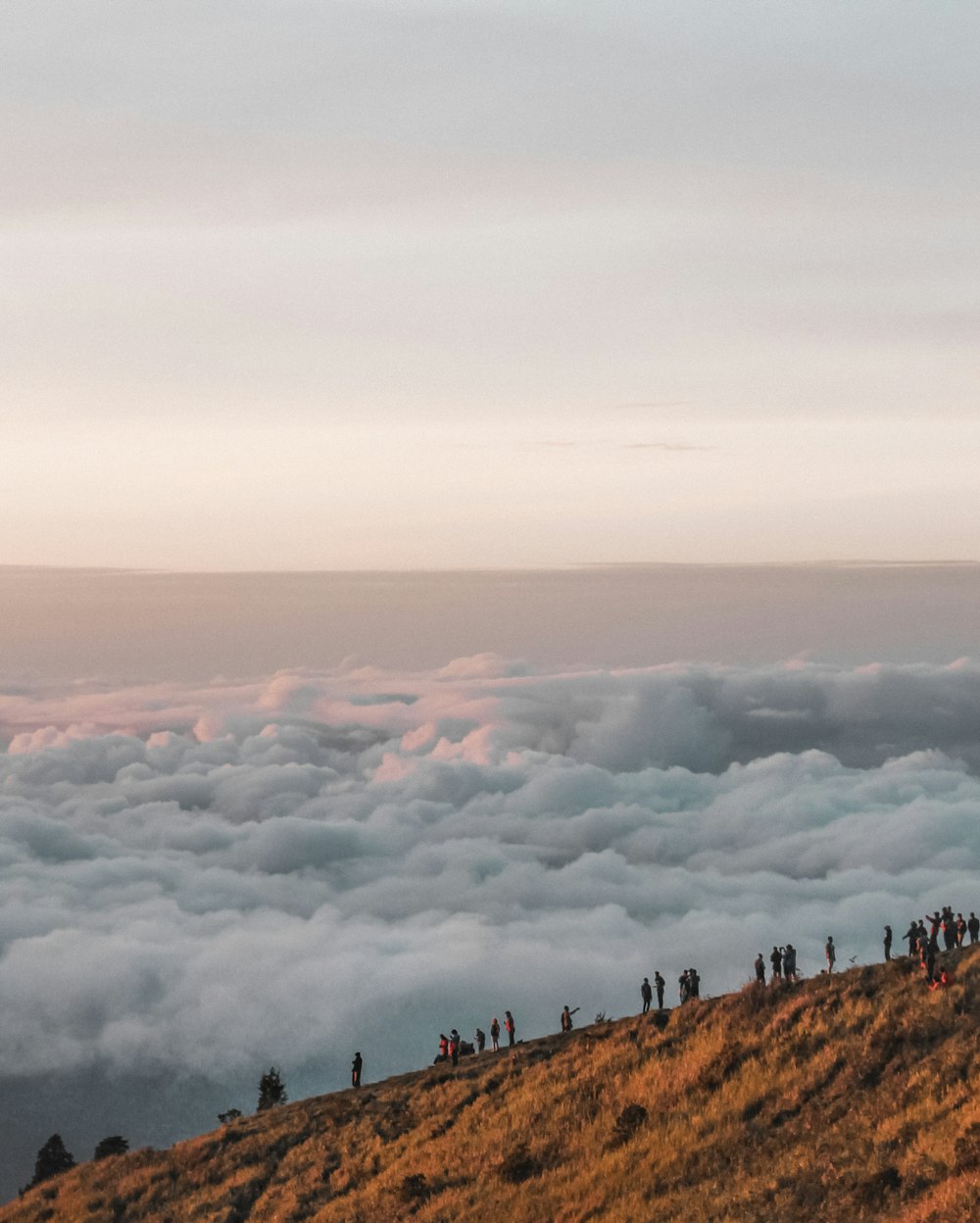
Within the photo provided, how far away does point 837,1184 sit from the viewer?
72.2 ft

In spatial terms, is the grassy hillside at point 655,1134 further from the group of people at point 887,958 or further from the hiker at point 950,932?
the hiker at point 950,932

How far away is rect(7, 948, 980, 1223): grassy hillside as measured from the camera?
22.6 m

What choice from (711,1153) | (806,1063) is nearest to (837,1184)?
(711,1153)

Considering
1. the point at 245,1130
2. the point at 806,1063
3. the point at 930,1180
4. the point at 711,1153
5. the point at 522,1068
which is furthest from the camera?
the point at 245,1130

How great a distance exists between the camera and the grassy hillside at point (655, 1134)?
2264 centimetres

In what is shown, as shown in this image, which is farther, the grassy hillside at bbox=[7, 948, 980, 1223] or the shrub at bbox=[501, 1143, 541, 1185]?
the shrub at bbox=[501, 1143, 541, 1185]

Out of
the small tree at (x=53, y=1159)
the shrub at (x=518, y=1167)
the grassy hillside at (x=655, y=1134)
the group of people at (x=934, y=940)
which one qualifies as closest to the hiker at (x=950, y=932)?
the group of people at (x=934, y=940)

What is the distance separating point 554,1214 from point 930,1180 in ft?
28.1

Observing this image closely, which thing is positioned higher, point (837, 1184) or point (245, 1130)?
point (837, 1184)

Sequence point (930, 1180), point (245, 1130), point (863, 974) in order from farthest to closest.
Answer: point (245, 1130) < point (863, 974) < point (930, 1180)

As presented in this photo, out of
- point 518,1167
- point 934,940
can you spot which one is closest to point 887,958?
point 934,940

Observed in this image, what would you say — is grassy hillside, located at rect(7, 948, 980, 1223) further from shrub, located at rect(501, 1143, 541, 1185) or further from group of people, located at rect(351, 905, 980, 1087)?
group of people, located at rect(351, 905, 980, 1087)

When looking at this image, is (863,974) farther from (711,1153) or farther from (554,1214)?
(554,1214)

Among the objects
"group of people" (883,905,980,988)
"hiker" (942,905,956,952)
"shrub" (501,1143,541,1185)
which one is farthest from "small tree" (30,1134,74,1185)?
"hiker" (942,905,956,952)
